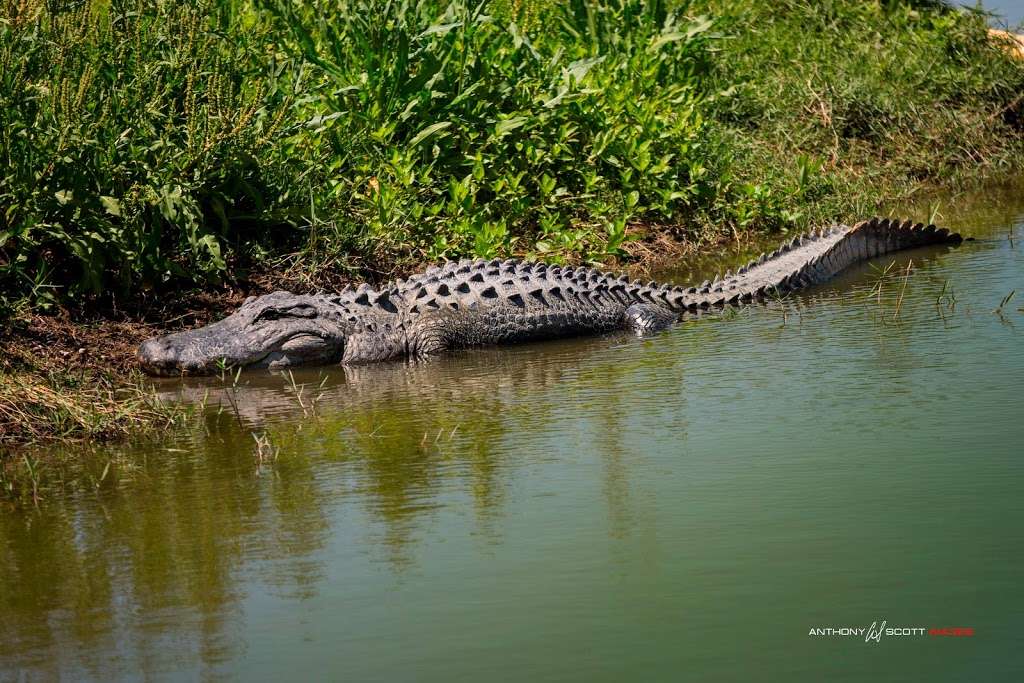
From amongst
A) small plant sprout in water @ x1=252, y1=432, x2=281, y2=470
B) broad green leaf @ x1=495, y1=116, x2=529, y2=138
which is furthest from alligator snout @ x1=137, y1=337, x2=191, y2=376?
broad green leaf @ x1=495, y1=116, x2=529, y2=138

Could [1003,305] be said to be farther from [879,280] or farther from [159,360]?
[159,360]

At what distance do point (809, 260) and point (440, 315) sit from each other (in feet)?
8.32

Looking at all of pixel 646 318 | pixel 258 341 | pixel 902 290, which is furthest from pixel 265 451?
pixel 902 290

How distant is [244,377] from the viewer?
6871mm

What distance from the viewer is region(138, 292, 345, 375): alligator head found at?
662 cm

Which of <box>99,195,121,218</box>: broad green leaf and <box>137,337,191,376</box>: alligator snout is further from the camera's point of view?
<box>99,195,121,218</box>: broad green leaf

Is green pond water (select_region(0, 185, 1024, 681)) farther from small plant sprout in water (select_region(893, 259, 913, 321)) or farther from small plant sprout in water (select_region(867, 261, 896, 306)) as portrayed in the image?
small plant sprout in water (select_region(867, 261, 896, 306))

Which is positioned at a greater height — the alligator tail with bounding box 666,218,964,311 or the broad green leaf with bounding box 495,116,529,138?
the broad green leaf with bounding box 495,116,529,138

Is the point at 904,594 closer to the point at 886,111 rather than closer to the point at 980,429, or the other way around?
the point at 980,429

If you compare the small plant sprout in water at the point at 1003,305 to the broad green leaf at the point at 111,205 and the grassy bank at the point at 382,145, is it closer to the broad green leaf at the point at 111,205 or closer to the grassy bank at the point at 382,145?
the grassy bank at the point at 382,145

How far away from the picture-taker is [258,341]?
6.93 m

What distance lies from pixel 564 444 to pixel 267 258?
12.2ft

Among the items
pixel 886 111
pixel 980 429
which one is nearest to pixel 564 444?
pixel 980 429

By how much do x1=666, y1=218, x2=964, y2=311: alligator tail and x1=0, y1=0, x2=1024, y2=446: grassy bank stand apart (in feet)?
3.53
